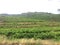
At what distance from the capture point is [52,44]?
1248 centimetres

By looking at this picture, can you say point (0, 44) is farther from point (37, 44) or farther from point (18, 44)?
point (37, 44)

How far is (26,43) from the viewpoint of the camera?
12.7 meters

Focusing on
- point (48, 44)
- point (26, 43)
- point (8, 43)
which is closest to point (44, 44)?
point (48, 44)

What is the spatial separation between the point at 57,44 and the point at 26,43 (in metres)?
1.70

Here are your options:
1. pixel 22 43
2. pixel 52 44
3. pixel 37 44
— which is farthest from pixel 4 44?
pixel 52 44

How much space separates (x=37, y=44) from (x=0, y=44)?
6.82 ft

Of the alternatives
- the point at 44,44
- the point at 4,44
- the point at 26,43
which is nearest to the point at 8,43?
the point at 4,44

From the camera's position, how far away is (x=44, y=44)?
1259cm

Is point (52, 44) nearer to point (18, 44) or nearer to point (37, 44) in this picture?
point (37, 44)

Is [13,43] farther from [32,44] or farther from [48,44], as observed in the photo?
[48,44]

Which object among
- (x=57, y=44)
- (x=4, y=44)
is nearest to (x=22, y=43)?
(x=4, y=44)

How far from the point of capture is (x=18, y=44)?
12.7m

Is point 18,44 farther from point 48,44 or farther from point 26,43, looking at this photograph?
point 48,44

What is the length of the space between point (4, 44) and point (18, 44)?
2.58 ft
